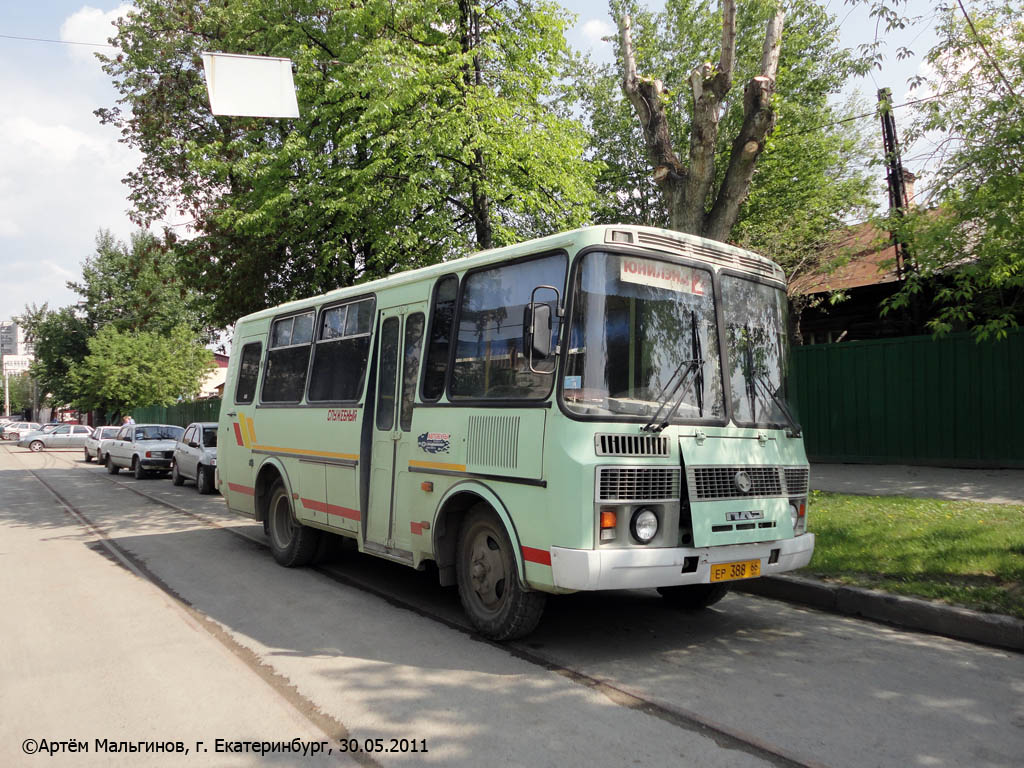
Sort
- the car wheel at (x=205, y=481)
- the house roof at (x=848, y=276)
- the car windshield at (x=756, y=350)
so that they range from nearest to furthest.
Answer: the car windshield at (x=756, y=350) → the car wheel at (x=205, y=481) → the house roof at (x=848, y=276)

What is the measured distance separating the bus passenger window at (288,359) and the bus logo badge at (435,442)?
2681 mm

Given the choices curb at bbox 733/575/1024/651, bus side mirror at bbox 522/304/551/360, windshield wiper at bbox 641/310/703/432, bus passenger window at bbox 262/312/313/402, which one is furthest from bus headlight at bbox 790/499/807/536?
bus passenger window at bbox 262/312/313/402

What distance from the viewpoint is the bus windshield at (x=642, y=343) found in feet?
16.8

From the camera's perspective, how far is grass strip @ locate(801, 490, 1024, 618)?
6266 millimetres

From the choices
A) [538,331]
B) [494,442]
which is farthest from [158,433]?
[538,331]

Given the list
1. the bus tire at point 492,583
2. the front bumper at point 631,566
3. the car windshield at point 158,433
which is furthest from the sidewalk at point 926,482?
the car windshield at point 158,433

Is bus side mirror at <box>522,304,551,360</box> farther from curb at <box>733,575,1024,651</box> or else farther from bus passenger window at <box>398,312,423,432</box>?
curb at <box>733,575,1024,651</box>

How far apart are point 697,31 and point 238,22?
47.8 feet

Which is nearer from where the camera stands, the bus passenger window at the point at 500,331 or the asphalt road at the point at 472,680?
the asphalt road at the point at 472,680

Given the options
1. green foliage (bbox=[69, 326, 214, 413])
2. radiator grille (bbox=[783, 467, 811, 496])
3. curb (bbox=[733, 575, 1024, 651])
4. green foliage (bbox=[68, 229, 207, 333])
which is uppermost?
green foliage (bbox=[68, 229, 207, 333])

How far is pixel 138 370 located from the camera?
44.8 m

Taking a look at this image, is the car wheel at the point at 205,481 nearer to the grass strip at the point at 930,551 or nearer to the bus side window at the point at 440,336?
the bus side window at the point at 440,336

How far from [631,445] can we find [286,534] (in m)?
5.29

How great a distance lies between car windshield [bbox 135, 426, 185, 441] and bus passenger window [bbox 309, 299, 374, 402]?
689 inches
